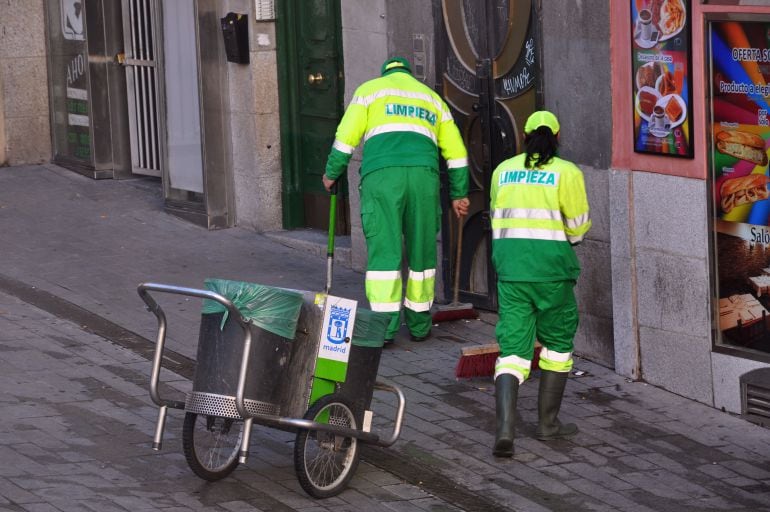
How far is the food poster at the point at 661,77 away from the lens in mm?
8555

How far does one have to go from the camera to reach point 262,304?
6.86 meters

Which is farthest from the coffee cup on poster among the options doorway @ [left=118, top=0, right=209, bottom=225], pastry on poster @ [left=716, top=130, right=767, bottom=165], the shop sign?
the shop sign

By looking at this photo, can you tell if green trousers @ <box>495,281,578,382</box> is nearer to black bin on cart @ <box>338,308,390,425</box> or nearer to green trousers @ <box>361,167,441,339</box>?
black bin on cart @ <box>338,308,390,425</box>

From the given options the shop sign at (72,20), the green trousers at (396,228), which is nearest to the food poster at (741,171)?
the green trousers at (396,228)

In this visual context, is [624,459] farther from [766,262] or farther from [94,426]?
[94,426]

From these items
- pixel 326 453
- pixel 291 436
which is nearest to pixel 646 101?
pixel 291 436

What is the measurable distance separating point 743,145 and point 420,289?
97.2 inches

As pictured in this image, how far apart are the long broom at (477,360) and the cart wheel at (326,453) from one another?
1894mm

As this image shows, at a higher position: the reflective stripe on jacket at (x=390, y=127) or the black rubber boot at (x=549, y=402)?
the reflective stripe on jacket at (x=390, y=127)

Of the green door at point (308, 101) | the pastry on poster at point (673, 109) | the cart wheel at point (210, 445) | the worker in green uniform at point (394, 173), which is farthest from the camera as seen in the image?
the green door at point (308, 101)

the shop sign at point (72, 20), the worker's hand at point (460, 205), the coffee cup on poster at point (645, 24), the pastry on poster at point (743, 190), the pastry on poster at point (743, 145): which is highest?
the shop sign at point (72, 20)

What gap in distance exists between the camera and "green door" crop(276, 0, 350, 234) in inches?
485

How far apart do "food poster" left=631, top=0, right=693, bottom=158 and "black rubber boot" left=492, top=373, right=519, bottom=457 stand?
1.82 m

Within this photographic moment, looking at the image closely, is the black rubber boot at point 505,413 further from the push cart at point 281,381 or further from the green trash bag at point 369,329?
the green trash bag at point 369,329
